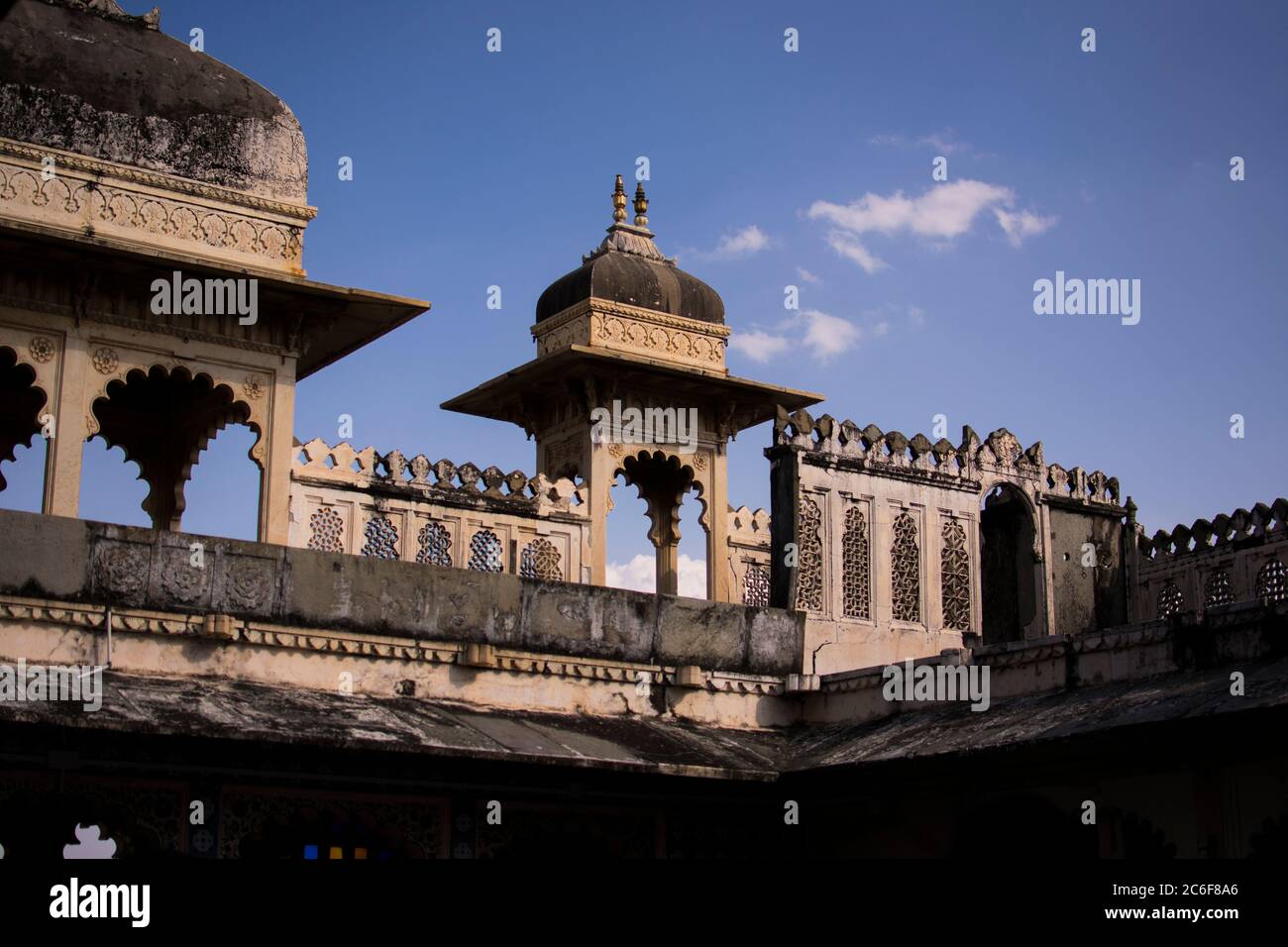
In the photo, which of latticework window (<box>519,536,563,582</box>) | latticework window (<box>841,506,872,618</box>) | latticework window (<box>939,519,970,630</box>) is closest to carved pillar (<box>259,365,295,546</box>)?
latticework window (<box>519,536,563,582</box>)

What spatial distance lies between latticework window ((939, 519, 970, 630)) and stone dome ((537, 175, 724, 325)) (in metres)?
6.18

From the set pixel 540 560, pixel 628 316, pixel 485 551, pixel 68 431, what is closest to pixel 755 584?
pixel 628 316

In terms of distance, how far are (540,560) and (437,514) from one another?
139cm

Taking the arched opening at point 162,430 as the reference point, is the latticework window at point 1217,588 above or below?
below

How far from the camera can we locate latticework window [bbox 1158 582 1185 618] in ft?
57.6

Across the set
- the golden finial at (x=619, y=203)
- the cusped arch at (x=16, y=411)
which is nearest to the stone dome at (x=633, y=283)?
the golden finial at (x=619, y=203)

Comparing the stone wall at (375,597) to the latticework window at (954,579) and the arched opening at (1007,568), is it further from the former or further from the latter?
the arched opening at (1007,568)

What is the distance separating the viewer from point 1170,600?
57.9 feet

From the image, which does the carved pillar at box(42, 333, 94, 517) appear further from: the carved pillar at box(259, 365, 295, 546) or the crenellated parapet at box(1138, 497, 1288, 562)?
the crenellated parapet at box(1138, 497, 1288, 562)

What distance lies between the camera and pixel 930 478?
17031 millimetres

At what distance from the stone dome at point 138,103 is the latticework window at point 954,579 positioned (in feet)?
21.5

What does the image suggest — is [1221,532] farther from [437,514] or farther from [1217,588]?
[437,514]

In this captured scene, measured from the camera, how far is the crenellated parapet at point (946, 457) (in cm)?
1650
